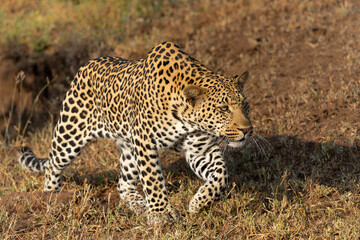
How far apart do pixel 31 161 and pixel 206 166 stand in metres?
2.70

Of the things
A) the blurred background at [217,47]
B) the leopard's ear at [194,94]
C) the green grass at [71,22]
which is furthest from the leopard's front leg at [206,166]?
the green grass at [71,22]

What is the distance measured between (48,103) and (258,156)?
493 cm

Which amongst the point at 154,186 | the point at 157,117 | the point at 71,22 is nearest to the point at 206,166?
the point at 154,186

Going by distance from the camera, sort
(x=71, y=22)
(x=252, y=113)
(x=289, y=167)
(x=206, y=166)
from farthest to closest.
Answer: (x=71, y=22) → (x=252, y=113) → (x=289, y=167) → (x=206, y=166)

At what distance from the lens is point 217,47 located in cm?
1023

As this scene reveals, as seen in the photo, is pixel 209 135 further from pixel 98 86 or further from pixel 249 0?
pixel 249 0

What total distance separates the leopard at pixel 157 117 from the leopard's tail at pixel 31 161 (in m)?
Answer: 0.52

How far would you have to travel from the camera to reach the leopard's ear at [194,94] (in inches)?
199

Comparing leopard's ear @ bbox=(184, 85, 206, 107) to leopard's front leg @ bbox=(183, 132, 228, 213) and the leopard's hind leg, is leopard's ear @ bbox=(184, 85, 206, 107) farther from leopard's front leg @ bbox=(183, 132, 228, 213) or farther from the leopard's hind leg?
the leopard's hind leg

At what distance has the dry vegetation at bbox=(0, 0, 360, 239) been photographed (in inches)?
212

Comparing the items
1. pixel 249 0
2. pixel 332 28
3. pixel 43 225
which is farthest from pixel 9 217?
pixel 249 0

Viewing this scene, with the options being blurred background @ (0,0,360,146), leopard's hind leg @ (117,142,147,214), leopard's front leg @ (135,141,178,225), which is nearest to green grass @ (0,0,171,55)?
blurred background @ (0,0,360,146)

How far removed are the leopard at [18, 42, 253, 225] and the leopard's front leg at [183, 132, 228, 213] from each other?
0.03 feet

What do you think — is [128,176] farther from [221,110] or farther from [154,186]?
[221,110]
